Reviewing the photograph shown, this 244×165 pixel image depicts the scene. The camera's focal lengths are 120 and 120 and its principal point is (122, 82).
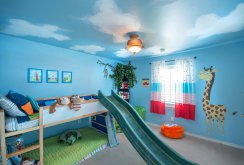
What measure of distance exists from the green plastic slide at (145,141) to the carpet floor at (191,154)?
0.44 m

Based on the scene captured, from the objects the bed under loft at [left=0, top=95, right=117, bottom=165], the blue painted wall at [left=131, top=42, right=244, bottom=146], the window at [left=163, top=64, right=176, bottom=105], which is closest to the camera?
the bed under loft at [left=0, top=95, right=117, bottom=165]

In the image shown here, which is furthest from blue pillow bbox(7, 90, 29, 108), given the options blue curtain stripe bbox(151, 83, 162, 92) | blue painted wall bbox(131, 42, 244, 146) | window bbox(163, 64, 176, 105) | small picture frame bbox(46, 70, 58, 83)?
blue painted wall bbox(131, 42, 244, 146)

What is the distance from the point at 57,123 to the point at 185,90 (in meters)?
3.26

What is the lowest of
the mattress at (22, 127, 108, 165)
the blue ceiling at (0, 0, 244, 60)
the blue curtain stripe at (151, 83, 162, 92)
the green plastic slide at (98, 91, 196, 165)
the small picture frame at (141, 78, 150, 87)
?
the mattress at (22, 127, 108, 165)

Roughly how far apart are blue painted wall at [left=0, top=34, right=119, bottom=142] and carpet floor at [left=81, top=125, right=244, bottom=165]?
1406mm

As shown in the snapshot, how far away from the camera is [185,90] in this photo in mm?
3438

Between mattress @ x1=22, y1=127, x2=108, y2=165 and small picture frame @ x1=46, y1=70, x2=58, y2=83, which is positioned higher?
small picture frame @ x1=46, y1=70, x2=58, y2=83

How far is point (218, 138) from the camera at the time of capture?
302cm

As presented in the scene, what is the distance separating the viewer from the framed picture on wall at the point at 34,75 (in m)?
2.65

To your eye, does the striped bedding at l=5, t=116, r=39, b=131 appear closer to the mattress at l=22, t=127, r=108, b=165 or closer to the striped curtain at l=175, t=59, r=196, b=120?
the mattress at l=22, t=127, r=108, b=165

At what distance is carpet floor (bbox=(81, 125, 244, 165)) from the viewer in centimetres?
227

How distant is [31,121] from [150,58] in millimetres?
3790

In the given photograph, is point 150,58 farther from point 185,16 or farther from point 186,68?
point 185,16

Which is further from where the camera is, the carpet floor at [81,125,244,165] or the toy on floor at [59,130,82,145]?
the toy on floor at [59,130,82,145]
